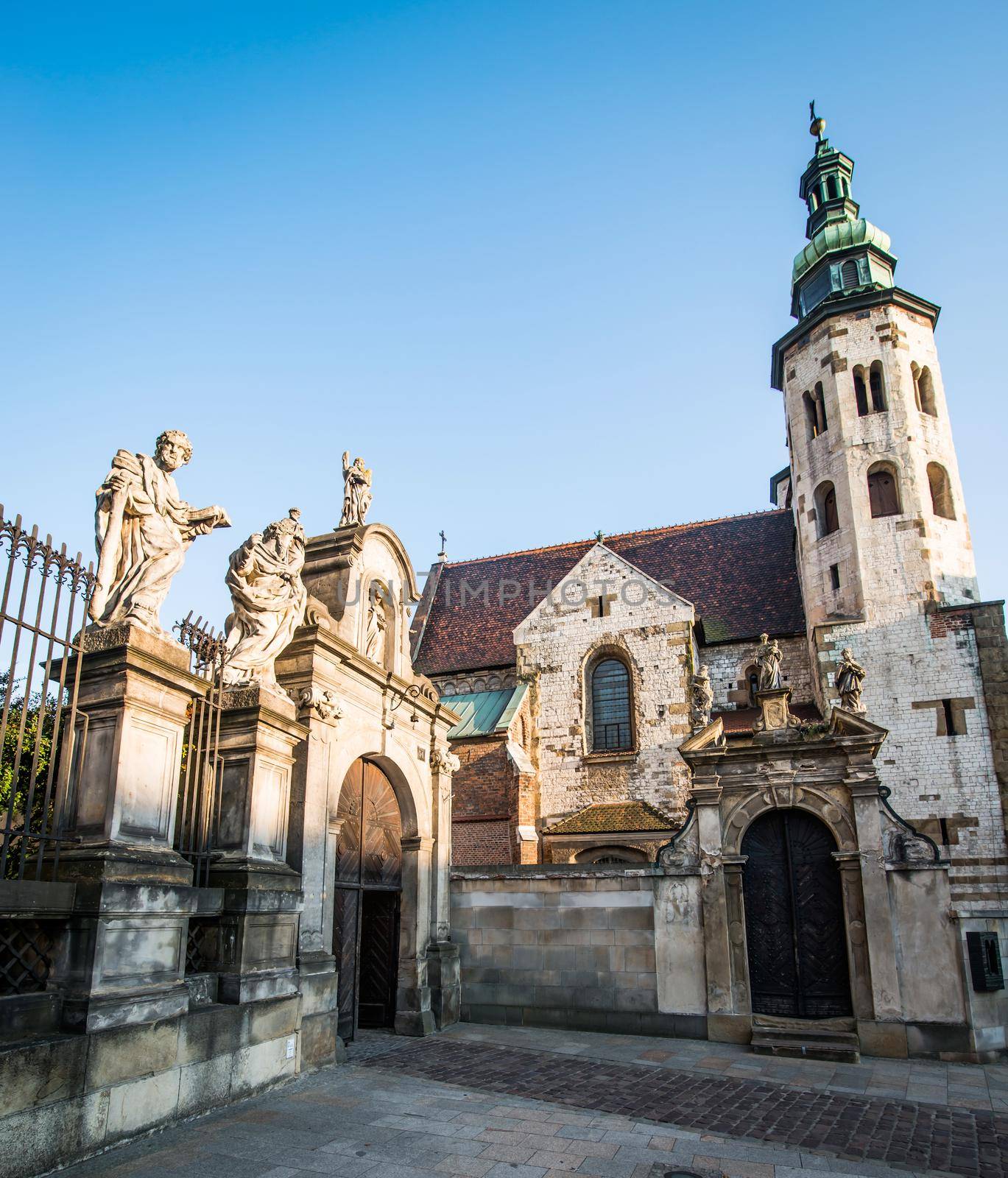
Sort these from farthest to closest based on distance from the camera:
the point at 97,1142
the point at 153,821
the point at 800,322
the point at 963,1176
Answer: the point at 800,322 → the point at 153,821 → the point at 963,1176 → the point at 97,1142

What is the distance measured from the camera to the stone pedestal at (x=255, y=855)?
26.0 feet

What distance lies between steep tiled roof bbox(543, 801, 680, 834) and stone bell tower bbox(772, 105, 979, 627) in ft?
21.5

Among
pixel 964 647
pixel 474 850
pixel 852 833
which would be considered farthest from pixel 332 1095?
pixel 964 647

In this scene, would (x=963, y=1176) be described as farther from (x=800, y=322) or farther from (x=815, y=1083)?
(x=800, y=322)

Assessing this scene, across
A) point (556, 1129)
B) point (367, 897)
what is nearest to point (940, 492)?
point (367, 897)

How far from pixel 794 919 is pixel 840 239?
2218 cm

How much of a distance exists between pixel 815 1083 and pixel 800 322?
21650 mm

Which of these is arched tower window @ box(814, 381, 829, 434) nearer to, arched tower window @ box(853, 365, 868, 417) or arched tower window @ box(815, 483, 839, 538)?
arched tower window @ box(853, 365, 868, 417)

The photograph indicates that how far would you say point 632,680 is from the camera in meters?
22.5

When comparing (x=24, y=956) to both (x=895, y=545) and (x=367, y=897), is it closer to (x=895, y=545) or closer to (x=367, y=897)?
(x=367, y=897)

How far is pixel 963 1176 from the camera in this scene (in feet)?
20.5

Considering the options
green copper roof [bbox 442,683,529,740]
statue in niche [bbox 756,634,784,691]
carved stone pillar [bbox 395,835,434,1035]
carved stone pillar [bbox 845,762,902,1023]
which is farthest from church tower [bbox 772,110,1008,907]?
carved stone pillar [bbox 395,835,434,1035]

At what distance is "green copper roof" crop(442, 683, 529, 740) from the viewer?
868 inches

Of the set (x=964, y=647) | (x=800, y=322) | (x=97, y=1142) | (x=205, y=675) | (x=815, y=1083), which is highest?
(x=800, y=322)
